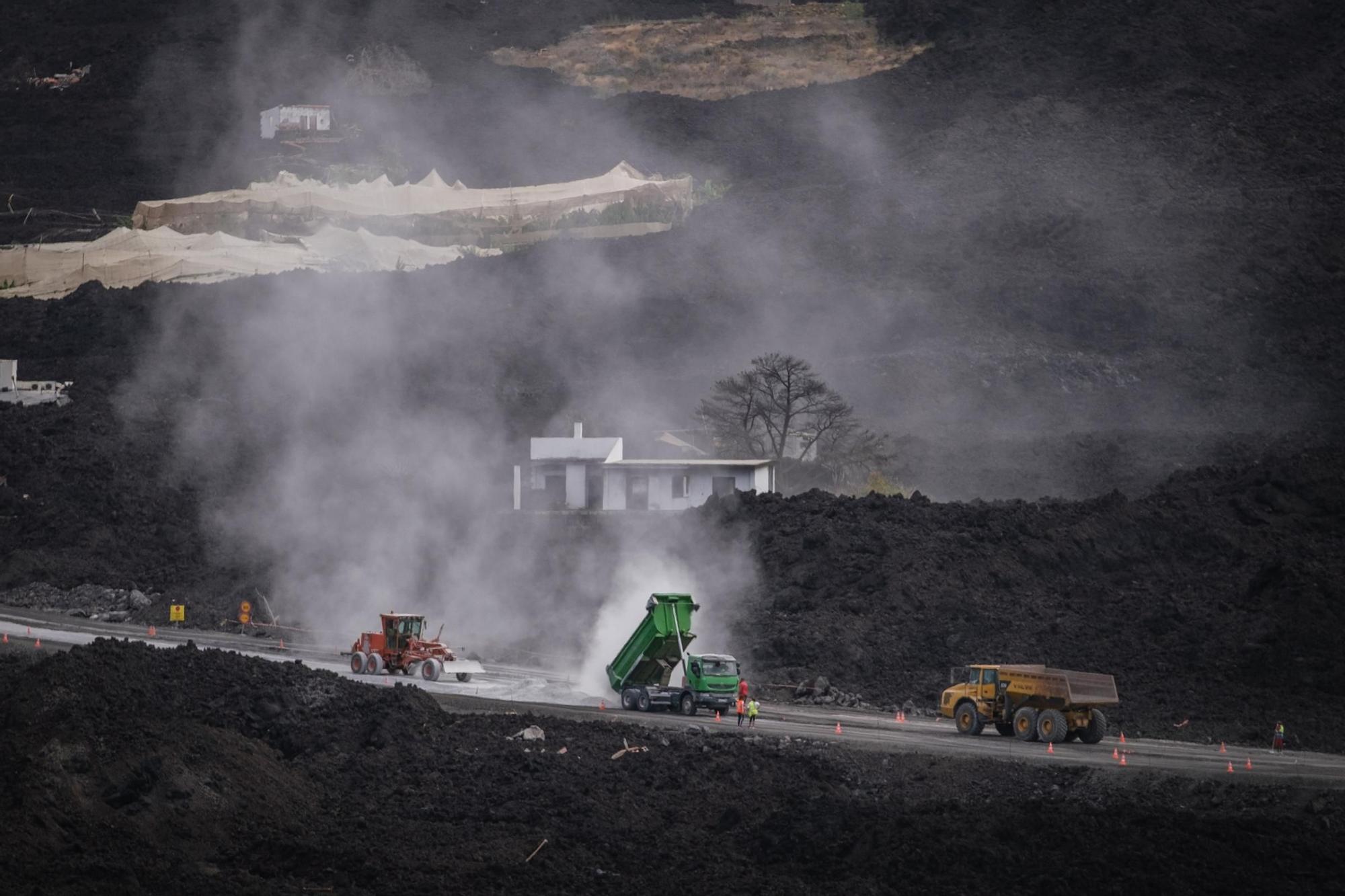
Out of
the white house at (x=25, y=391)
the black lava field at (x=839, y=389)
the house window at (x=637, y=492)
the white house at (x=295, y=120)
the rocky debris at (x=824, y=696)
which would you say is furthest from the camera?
the white house at (x=295, y=120)

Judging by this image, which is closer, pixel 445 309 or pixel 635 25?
pixel 445 309

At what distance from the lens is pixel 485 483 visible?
57531mm

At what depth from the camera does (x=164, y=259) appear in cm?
8669

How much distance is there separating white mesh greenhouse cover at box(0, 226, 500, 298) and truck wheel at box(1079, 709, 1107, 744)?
65732mm

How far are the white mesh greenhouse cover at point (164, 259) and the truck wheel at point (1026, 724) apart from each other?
64476 millimetres

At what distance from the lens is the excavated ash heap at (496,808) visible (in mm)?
19672

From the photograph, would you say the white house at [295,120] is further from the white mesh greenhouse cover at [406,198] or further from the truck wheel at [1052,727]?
the truck wheel at [1052,727]

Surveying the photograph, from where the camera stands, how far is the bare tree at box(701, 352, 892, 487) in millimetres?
63594

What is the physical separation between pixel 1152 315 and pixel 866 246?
19.3 metres

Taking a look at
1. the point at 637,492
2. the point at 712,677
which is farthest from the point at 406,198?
the point at 712,677

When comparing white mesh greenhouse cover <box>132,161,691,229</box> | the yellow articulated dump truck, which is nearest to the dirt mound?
the yellow articulated dump truck

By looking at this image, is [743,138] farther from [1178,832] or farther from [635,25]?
[1178,832]

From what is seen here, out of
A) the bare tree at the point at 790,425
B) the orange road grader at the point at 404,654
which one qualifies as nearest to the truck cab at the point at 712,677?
the orange road grader at the point at 404,654

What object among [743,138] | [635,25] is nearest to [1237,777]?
[743,138]
